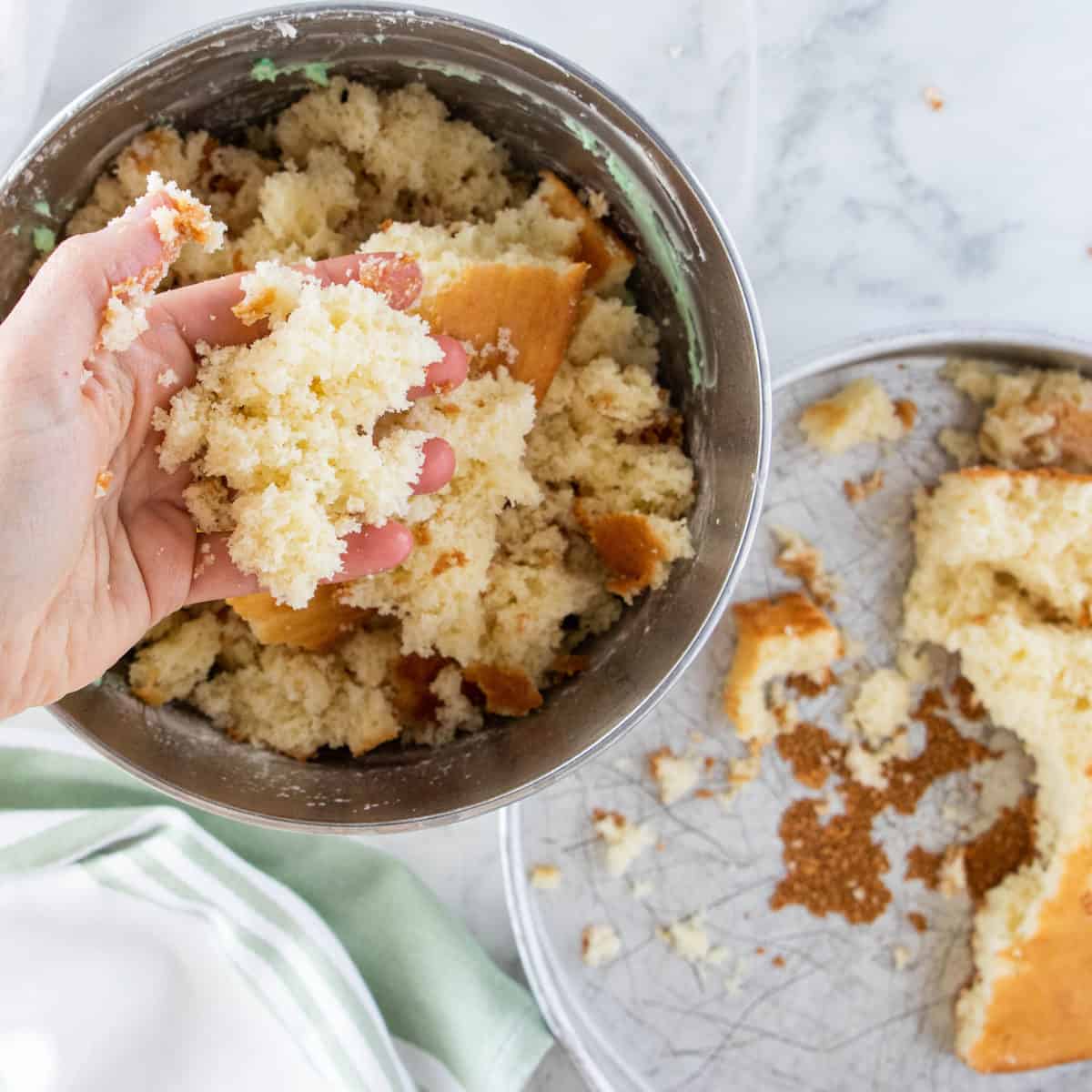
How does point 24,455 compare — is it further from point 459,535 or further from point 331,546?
point 459,535

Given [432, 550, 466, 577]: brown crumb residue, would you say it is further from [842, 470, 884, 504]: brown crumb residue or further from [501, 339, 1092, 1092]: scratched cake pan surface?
[842, 470, 884, 504]: brown crumb residue

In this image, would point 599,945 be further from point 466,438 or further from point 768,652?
point 466,438

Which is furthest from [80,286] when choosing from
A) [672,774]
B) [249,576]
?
[672,774]

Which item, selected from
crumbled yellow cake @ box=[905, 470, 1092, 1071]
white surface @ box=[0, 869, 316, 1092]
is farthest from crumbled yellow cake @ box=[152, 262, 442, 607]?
crumbled yellow cake @ box=[905, 470, 1092, 1071]

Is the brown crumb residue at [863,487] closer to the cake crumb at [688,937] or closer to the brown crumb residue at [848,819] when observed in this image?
the brown crumb residue at [848,819]

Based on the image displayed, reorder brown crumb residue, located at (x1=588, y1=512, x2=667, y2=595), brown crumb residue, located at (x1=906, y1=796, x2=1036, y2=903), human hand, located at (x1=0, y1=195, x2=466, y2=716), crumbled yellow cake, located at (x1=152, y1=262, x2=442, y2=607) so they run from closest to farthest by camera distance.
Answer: human hand, located at (x1=0, y1=195, x2=466, y2=716) → crumbled yellow cake, located at (x1=152, y1=262, x2=442, y2=607) → brown crumb residue, located at (x1=588, y1=512, x2=667, y2=595) → brown crumb residue, located at (x1=906, y1=796, x2=1036, y2=903)

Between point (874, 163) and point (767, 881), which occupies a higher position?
point (874, 163)
